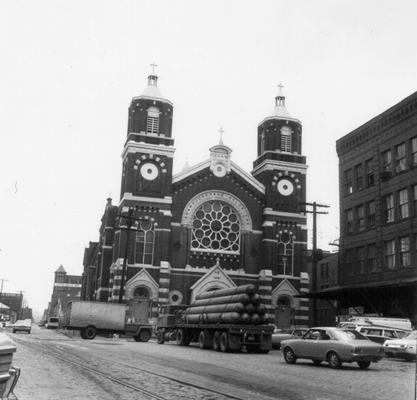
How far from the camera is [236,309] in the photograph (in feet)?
84.5

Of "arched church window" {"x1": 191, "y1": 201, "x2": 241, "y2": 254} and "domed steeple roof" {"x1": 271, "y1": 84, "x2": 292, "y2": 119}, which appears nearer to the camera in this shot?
"arched church window" {"x1": 191, "y1": 201, "x2": 241, "y2": 254}

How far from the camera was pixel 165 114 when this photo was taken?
50625mm

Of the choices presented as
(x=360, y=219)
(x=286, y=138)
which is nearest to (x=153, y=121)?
(x=286, y=138)

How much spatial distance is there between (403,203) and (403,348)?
1271 cm

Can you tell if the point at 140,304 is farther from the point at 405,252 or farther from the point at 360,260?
the point at 405,252

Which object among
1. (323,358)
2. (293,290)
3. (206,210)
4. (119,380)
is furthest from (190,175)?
(119,380)

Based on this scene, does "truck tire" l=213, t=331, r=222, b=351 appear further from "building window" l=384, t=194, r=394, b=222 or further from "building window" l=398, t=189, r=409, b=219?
"building window" l=384, t=194, r=394, b=222

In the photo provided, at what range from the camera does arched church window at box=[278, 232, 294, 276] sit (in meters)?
50.5

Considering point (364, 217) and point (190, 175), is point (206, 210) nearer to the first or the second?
point (190, 175)

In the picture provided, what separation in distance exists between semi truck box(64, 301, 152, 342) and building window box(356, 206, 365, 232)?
1531 centimetres

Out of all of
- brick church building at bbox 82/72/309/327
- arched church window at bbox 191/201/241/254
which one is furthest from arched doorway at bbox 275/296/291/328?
arched church window at bbox 191/201/241/254

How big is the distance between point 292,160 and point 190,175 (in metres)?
9.99

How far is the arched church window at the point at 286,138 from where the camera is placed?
5347 cm

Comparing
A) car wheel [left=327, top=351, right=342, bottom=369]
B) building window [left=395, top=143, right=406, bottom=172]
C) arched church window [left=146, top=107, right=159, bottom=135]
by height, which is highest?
arched church window [left=146, top=107, right=159, bottom=135]
